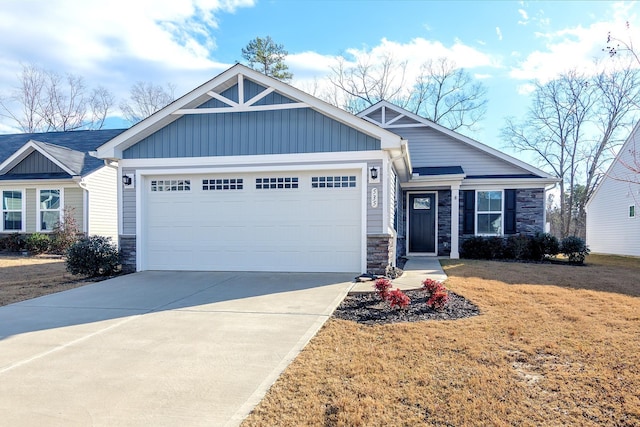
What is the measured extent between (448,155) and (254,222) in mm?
8681

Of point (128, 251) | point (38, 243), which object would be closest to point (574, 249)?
point (128, 251)

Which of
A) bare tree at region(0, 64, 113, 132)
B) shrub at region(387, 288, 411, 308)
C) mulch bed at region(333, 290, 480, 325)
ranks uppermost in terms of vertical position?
bare tree at region(0, 64, 113, 132)

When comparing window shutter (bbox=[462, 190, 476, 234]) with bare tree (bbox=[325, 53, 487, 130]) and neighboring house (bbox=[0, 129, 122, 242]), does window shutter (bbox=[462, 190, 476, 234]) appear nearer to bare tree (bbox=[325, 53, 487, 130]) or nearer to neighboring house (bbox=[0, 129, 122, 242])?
neighboring house (bbox=[0, 129, 122, 242])

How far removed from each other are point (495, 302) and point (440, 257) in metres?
7.43

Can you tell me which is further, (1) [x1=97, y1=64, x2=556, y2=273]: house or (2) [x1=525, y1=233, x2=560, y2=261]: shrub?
(2) [x1=525, y1=233, x2=560, y2=261]: shrub

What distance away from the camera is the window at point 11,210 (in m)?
15.9

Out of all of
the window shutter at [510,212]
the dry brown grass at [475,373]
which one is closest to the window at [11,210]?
the dry brown grass at [475,373]

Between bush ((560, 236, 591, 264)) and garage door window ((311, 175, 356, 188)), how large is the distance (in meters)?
7.66

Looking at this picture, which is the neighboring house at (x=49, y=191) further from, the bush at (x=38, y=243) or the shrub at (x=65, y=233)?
the bush at (x=38, y=243)

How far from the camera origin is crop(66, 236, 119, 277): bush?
→ 8.70 metres

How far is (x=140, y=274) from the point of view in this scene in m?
9.00

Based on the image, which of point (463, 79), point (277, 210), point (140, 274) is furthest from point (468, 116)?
point (140, 274)

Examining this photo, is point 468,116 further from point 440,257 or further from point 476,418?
point 476,418

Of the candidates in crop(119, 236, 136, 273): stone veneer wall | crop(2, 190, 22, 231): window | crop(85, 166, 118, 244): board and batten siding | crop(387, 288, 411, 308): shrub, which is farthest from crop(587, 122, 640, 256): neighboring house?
crop(2, 190, 22, 231): window
